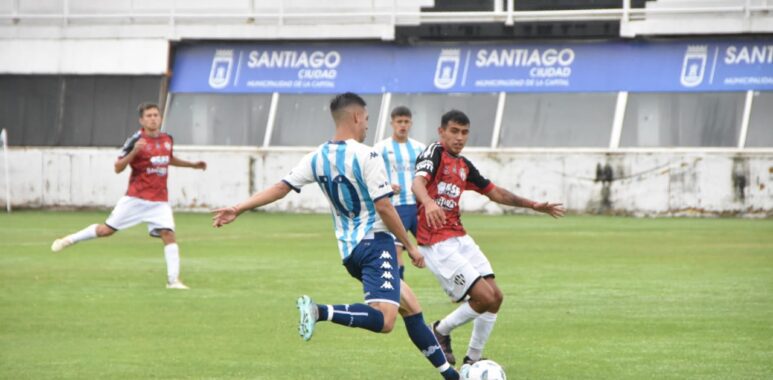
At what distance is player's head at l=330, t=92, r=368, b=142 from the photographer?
976 cm

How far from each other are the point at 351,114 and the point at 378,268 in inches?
40.7

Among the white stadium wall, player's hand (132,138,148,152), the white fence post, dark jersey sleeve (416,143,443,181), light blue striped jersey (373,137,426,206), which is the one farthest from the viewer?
the white fence post

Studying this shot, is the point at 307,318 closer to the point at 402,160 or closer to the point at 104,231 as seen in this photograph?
the point at 402,160

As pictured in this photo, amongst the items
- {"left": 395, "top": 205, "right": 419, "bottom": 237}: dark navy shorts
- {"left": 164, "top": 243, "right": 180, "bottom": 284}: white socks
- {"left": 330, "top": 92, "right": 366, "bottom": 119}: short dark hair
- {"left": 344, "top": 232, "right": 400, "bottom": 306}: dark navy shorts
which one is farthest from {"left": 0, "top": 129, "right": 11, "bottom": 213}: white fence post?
{"left": 344, "top": 232, "right": 400, "bottom": 306}: dark navy shorts

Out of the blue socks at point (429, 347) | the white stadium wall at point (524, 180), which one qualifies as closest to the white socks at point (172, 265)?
the blue socks at point (429, 347)

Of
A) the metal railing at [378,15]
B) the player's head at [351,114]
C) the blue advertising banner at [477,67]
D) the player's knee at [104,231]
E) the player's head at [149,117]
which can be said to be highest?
→ the metal railing at [378,15]

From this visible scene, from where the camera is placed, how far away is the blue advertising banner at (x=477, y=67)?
106ft

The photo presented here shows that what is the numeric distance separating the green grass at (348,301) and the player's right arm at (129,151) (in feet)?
4.53

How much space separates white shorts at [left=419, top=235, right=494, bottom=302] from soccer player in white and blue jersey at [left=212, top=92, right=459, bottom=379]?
110 centimetres

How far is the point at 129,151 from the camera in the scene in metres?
17.2

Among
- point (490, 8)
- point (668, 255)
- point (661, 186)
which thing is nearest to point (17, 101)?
point (490, 8)

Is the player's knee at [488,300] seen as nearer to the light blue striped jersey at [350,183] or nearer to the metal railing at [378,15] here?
the light blue striped jersey at [350,183]

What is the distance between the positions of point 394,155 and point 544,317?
3.69 m

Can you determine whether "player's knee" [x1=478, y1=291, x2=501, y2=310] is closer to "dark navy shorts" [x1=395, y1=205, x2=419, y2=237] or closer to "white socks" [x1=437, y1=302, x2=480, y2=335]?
"white socks" [x1=437, y1=302, x2=480, y2=335]
